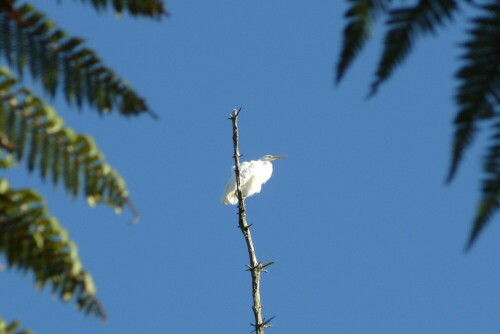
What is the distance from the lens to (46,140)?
1187mm

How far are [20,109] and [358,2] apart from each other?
0.69 meters

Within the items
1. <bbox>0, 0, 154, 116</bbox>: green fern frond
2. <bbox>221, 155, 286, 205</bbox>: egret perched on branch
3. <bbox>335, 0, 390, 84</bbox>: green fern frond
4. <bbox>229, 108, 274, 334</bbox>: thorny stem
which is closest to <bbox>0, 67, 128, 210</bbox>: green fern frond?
<bbox>0, 0, 154, 116</bbox>: green fern frond

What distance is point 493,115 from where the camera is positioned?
0.81m

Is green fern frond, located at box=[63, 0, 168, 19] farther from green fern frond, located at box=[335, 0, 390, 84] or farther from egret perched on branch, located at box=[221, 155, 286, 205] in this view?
egret perched on branch, located at box=[221, 155, 286, 205]

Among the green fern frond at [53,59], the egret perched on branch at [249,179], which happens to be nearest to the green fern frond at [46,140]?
the green fern frond at [53,59]

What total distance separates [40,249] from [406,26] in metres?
0.71

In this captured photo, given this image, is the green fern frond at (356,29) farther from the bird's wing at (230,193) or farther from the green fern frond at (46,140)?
the bird's wing at (230,193)

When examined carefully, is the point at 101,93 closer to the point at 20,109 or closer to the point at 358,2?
the point at 20,109

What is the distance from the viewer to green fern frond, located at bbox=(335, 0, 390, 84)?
803 mm

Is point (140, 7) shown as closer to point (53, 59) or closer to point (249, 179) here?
point (53, 59)

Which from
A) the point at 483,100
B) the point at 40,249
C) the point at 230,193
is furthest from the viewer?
the point at 230,193

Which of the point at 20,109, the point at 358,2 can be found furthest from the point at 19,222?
the point at 358,2

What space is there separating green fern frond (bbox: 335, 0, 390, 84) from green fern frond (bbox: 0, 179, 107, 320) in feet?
1.94

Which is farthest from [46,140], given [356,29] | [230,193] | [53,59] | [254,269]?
[230,193]
